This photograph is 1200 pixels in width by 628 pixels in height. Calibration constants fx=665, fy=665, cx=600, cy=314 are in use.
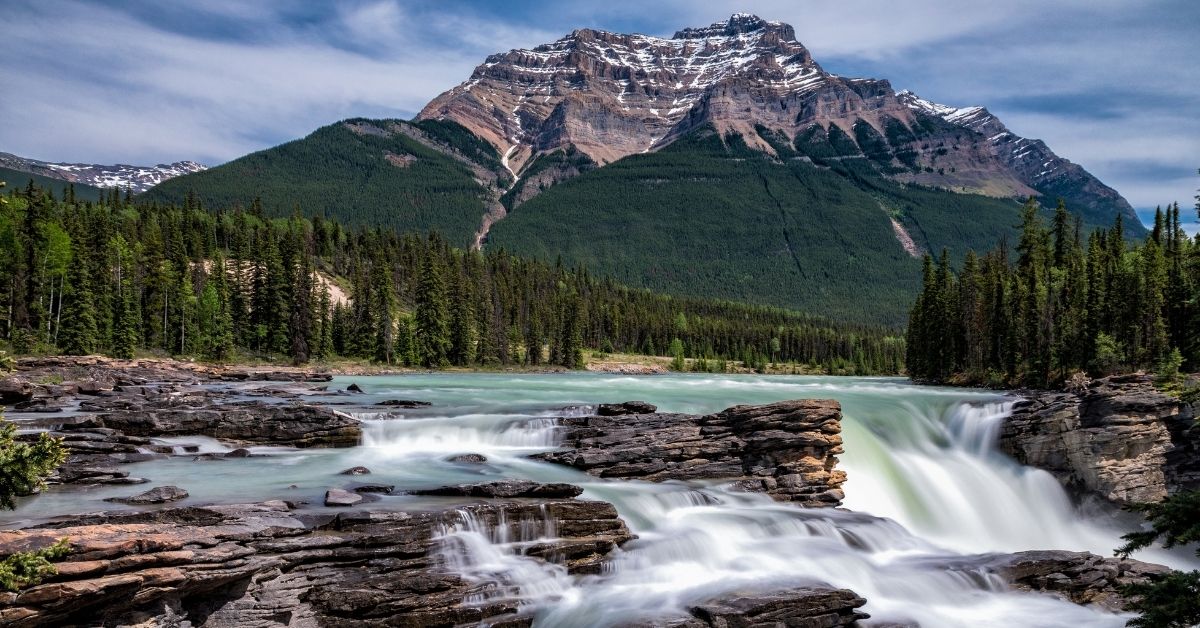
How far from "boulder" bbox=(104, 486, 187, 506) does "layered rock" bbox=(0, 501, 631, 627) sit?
2558 millimetres

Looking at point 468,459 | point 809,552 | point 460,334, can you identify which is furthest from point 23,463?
point 460,334

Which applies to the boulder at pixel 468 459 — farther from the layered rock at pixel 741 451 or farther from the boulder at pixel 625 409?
the boulder at pixel 625 409

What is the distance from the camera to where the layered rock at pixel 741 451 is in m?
23.8

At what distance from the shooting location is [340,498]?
54.8ft

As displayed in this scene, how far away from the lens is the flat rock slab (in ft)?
58.7

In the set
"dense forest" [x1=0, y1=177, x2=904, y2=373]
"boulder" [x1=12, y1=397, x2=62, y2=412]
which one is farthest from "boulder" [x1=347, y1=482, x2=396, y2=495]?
"dense forest" [x1=0, y1=177, x2=904, y2=373]

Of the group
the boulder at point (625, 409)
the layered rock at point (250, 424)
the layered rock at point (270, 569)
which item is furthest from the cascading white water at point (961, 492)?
the layered rock at point (250, 424)

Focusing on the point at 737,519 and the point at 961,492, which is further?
the point at 961,492

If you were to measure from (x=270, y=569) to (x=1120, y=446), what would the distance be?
121 feet

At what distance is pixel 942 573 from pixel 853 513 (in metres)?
3.49

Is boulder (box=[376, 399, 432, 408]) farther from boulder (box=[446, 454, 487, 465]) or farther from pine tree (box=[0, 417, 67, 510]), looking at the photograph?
pine tree (box=[0, 417, 67, 510])

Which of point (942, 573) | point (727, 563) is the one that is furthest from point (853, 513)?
point (727, 563)

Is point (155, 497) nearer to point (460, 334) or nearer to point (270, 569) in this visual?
point (270, 569)

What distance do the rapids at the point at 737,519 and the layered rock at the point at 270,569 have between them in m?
0.56
